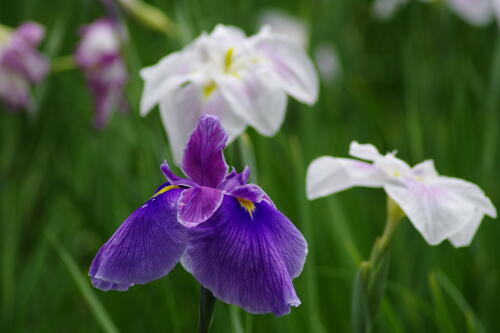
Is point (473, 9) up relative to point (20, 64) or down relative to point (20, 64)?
down

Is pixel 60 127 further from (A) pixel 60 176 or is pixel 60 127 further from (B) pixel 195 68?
(B) pixel 195 68

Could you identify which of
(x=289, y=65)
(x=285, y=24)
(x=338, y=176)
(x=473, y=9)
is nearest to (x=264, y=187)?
(x=289, y=65)

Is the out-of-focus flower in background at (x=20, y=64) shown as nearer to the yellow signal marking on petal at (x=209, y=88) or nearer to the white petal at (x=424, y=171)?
the yellow signal marking on petal at (x=209, y=88)

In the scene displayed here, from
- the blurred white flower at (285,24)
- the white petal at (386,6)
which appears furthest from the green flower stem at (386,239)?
the blurred white flower at (285,24)

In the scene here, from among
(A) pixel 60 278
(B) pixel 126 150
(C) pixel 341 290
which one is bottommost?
(C) pixel 341 290

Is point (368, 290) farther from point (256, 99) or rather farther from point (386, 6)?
point (386, 6)

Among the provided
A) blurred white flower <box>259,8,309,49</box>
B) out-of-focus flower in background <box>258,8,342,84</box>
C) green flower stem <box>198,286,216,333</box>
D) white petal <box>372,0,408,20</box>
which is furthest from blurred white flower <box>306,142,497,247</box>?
blurred white flower <box>259,8,309,49</box>

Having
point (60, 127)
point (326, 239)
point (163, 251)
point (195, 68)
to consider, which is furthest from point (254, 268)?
point (60, 127)
